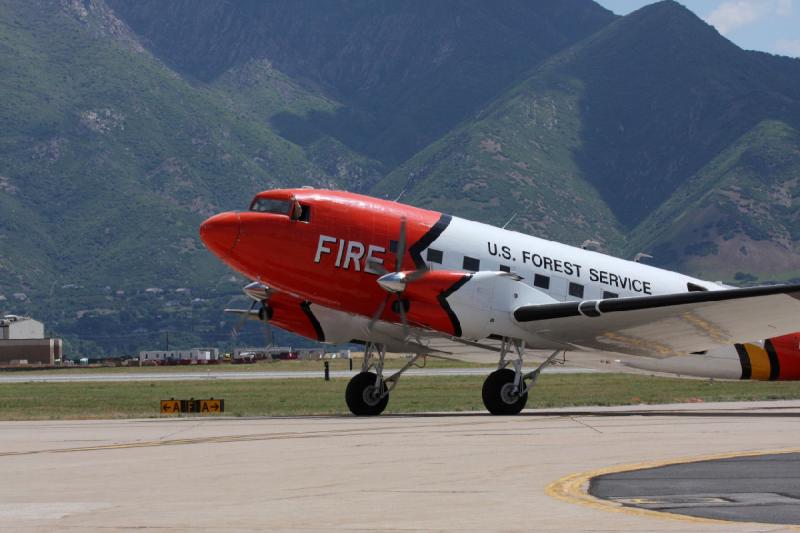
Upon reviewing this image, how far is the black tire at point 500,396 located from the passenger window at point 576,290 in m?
2.94

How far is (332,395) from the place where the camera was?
5478cm

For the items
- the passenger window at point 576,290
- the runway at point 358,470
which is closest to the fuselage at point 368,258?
the passenger window at point 576,290

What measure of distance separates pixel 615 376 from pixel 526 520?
55844 millimetres

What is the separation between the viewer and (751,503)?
1498cm

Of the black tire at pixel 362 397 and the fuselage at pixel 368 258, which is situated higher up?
the fuselage at pixel 368 258

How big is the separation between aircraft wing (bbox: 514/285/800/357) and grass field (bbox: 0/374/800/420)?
8.21 metres

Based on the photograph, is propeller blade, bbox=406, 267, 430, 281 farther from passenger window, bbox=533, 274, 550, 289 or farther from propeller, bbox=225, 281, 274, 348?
propeller, bbox=225, 281, 274, 348

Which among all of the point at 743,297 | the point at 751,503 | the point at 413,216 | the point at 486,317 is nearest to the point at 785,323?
the point at 743,297

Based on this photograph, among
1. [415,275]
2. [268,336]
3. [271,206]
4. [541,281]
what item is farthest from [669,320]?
[268,336]

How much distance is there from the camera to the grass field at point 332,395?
43844mm

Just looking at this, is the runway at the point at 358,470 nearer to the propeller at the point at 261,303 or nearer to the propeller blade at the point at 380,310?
the propeller blade at the point at 380,310

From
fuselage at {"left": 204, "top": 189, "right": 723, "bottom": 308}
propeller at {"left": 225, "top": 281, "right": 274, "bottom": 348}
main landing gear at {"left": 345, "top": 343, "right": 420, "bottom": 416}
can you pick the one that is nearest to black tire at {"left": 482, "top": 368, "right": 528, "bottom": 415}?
fuselage at {"left": 204, "top": 189, "right": 723, "bottom": 308}

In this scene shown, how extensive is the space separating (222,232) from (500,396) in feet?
25.4

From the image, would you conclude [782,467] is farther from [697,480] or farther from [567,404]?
[567,404]
